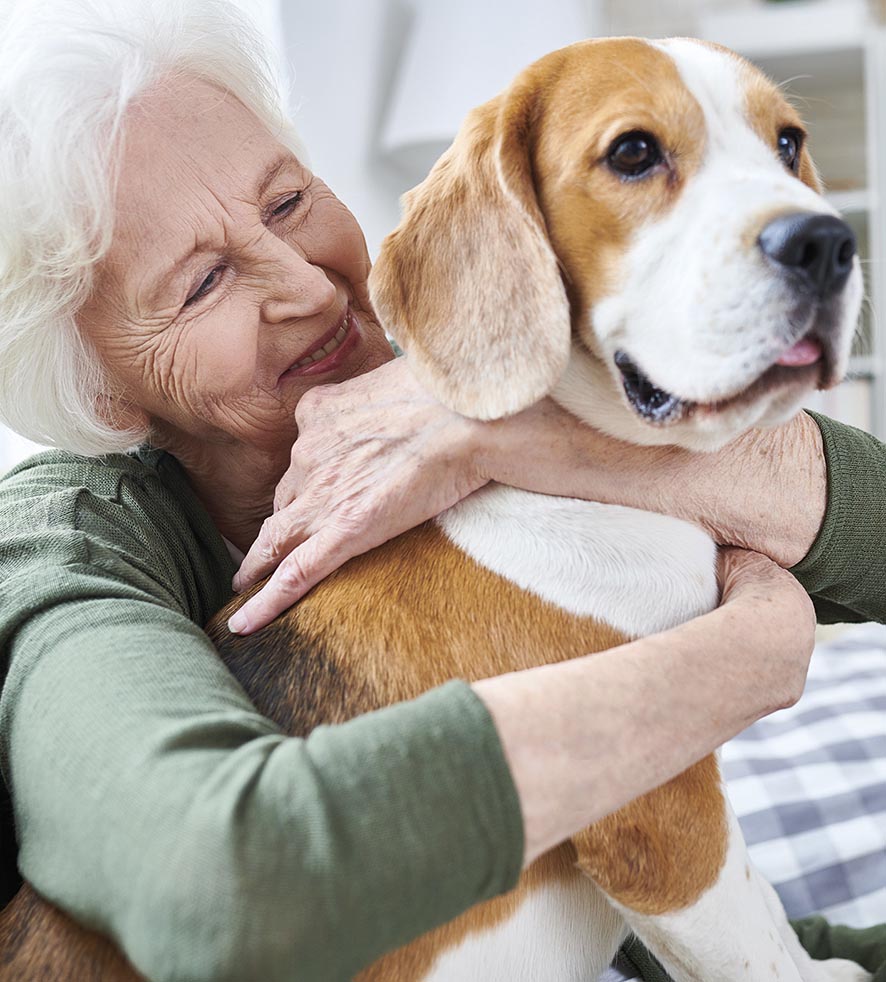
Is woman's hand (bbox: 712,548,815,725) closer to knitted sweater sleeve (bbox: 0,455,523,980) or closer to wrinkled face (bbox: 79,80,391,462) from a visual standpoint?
knitted sweater sleeve (bbox: 0,455,523,980)

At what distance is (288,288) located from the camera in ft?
4.28

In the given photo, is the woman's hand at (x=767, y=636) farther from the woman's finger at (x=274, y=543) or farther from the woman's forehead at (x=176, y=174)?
the woman's forehead at (x=176, y=174)

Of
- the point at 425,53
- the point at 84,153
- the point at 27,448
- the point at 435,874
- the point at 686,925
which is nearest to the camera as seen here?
the point at 435,874

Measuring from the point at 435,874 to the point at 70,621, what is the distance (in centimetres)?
39

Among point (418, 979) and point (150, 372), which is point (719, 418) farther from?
point (150, 372)

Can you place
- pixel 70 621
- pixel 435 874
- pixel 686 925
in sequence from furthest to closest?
pixel 686 925, pixel 70 621, pixel 435 874

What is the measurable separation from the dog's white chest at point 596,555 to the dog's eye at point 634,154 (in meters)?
0.34

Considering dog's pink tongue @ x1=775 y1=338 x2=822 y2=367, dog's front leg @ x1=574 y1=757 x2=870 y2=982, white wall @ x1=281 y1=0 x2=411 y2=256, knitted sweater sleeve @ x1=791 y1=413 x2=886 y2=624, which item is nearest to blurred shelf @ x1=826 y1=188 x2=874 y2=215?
white wall @ x1=281 y1=0 x2=411 y2=256

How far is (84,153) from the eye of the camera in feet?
3.96

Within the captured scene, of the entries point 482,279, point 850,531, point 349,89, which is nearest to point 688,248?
point 482,279

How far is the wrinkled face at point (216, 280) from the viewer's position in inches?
49.6

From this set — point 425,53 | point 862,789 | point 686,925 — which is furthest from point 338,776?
point 425,53

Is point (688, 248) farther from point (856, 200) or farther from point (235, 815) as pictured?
point (856, 200)

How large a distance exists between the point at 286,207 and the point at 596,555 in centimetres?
63
